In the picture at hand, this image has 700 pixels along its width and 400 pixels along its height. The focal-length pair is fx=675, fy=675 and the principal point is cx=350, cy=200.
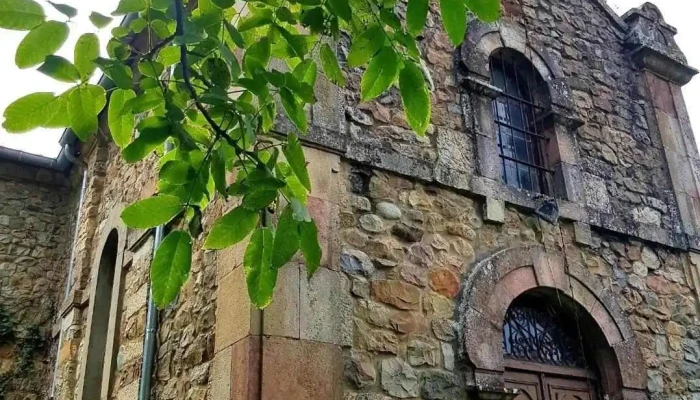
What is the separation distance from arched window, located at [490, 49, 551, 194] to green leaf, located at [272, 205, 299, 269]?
3.73 metres

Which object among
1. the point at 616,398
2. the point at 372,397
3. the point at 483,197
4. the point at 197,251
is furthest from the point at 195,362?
the point at 616,398

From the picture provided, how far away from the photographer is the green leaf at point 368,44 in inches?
82.4

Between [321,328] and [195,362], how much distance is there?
2.99ft

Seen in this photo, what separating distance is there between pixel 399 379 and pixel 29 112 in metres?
2.70

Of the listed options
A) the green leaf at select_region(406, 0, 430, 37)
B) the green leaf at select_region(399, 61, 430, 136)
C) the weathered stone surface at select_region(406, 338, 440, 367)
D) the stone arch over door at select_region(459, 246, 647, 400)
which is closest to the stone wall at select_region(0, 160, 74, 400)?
the weathered stone surface at select_region(406, 338, 440, 367)

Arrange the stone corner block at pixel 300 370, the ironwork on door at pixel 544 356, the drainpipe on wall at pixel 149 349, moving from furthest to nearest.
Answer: the ironwork on door at pixel 544 356 → the drainpipe on wall at pixel 149 349 → the stone corner block at pixel 300 370

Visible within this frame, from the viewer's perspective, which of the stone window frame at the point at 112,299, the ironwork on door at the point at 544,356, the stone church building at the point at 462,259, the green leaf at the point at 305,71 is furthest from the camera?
the stone window frame at the point at 112,299

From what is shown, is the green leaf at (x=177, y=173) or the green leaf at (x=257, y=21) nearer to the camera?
the green leaf at (x=177, y=173)

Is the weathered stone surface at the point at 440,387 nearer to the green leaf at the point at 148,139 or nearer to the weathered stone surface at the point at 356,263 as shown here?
the weathered stone surface at the point at 356,263

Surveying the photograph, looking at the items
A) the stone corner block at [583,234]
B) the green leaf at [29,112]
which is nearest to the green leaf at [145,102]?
the green leaf at [29,112]

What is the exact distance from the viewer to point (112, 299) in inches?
229

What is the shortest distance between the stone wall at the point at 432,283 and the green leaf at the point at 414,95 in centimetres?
212

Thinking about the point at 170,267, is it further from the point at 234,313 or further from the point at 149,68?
the point at 234,313

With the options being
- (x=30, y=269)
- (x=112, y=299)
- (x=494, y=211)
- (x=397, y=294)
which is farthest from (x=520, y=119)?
(x=30, y=269)
